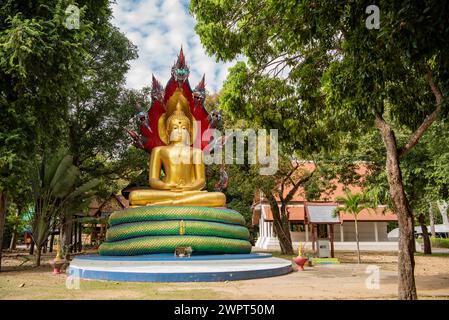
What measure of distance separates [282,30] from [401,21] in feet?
13.4

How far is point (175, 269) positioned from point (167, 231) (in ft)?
9.16

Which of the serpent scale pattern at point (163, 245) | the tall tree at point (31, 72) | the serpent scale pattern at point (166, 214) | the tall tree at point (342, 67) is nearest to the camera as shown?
the tall tree at point (342, 67)

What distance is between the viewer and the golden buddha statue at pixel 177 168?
15.1 metres

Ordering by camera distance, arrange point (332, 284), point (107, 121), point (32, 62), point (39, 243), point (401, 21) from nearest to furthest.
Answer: point (401, 21)
point (332, 284)
point (32, 62)
point (39, 243)
point (107, 121)

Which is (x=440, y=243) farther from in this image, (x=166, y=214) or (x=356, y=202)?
(x=166, y=214)

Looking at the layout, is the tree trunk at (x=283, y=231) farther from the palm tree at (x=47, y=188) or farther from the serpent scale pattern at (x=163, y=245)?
the palm tree at (x=47, y=188)

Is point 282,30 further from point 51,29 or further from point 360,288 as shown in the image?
point 51,29

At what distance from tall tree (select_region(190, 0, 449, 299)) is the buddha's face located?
5.81m

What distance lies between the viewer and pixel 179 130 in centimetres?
1656

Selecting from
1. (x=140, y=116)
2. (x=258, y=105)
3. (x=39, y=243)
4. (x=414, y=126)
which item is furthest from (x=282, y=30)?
(x=39, y=243)

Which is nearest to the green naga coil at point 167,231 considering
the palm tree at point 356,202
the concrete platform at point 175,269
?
the concrete platform at point 175,269

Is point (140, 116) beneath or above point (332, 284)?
above

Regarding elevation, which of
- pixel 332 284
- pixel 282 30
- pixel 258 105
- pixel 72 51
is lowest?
pixel 332 284
